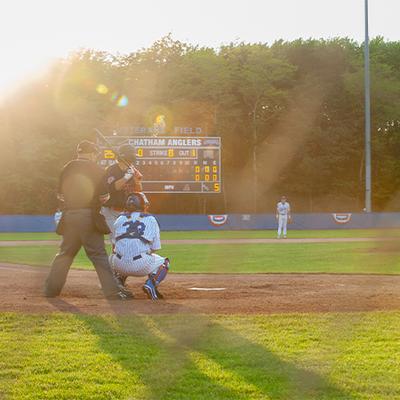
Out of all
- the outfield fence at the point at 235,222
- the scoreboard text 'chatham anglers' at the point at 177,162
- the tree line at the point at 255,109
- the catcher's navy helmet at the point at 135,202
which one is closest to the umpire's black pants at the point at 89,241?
the catcher's navy helmet at the point at 135,202

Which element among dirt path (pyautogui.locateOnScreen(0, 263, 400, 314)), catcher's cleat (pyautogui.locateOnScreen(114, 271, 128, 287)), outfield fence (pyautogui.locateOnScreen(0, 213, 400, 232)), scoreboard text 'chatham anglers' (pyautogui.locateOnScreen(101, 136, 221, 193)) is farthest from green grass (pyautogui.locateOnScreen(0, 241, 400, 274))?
outfield fence (pyautogui.locateOnScreen(0, 213, 400, 232))

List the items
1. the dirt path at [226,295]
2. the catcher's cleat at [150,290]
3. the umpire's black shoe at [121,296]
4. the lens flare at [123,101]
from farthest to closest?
the lens flare at [123,101], the catcher's cleat at [150,290], the umpire's black shoe at [121,296], the dirt path at [226,295]

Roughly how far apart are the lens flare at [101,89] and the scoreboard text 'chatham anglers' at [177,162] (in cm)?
2258

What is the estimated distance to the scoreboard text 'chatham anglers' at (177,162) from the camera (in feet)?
104

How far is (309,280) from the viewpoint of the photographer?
36.5 ft

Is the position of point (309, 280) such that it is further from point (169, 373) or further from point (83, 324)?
point (169, 373)

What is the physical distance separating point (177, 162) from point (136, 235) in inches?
921

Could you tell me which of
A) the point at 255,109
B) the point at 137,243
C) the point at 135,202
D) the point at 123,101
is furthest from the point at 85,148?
the point at 255,109

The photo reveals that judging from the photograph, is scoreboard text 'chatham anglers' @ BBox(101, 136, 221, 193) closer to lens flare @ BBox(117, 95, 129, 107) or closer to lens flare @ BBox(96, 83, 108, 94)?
lens flare @ BBox(117, 95, 129, 107)

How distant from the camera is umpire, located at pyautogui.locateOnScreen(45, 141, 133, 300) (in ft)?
27.4

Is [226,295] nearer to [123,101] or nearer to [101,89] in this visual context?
[123,101]

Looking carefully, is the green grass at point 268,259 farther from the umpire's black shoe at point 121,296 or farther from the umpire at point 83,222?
the umpire at point 83,222

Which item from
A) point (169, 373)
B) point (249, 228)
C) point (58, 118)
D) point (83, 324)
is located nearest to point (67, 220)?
point (83, 324)

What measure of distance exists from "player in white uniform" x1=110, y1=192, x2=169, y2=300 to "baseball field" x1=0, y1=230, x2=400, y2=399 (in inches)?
11.3
